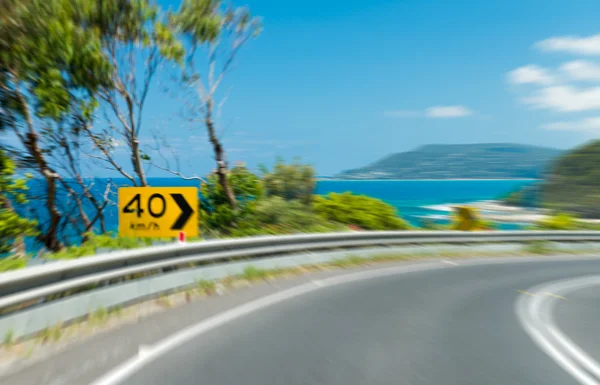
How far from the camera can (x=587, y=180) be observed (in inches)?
3374

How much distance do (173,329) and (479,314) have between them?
4267 millimetres

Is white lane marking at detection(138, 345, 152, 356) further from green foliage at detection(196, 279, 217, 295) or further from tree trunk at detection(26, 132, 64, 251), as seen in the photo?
tree trunk at detection(26, 132, 64, 251)

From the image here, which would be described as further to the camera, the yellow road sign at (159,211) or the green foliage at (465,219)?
the green foliage at (465,219)

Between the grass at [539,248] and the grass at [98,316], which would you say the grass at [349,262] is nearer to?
the grass at [98,316]

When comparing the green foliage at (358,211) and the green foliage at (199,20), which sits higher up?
the green foliage at (199,20)

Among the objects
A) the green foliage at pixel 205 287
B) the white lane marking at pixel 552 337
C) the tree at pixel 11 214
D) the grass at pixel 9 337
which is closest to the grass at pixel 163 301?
the green foliage at pixel 205 287

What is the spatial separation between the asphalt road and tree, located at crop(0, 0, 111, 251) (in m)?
10.2

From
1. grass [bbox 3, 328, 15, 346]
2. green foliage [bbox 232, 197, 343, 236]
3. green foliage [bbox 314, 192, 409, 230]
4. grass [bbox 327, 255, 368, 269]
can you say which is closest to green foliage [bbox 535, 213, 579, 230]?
green foliage [bbox 314, 192, 409, 230]

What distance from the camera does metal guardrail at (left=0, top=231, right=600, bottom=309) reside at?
5.23 m

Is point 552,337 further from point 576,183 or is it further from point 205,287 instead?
point 576,183

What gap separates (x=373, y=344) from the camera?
5.85m

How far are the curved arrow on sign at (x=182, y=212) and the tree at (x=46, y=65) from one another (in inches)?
299

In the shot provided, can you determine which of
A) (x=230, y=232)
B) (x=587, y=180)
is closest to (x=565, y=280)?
(x=230, y=232)

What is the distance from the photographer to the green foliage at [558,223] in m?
26.2
